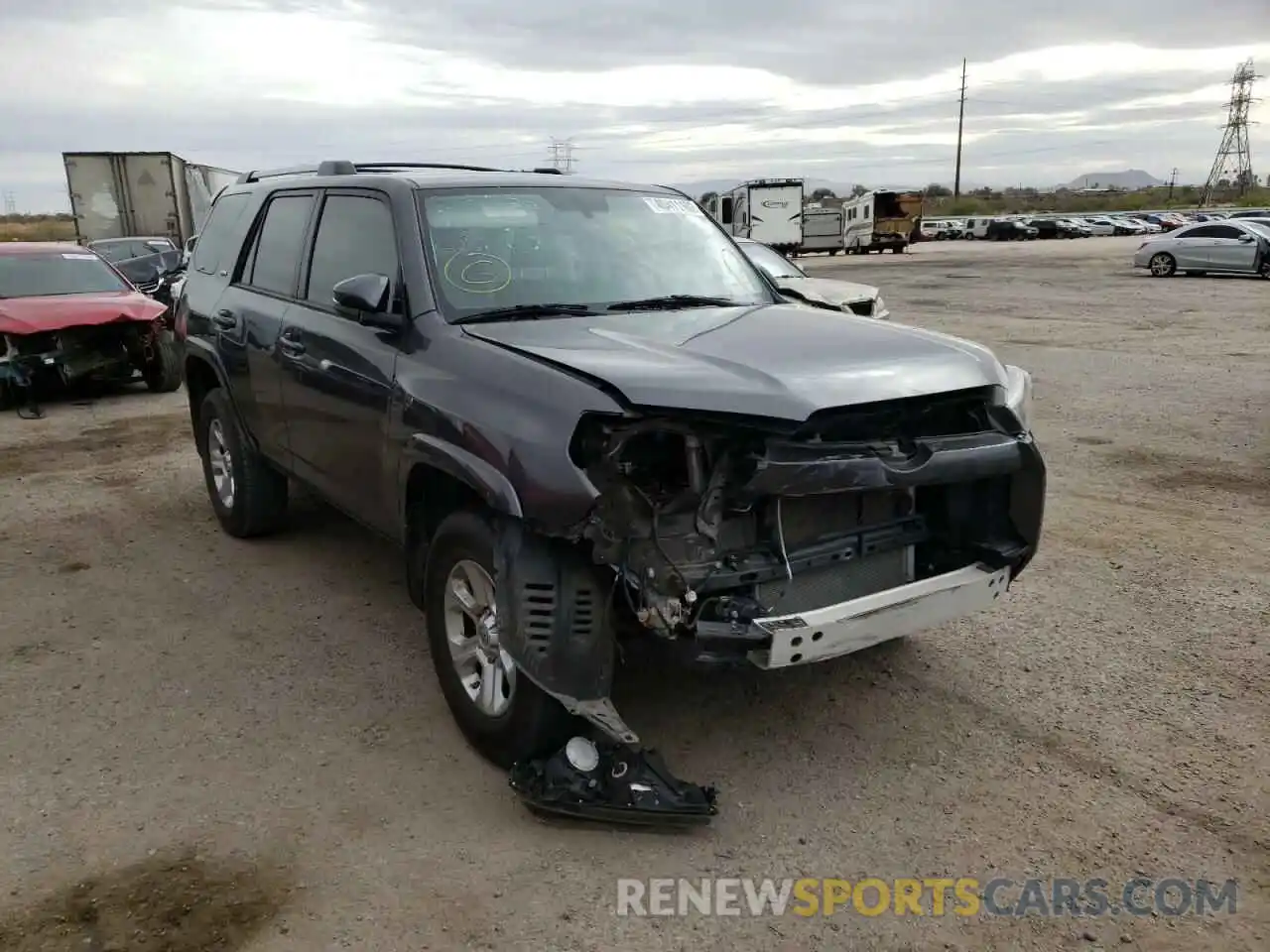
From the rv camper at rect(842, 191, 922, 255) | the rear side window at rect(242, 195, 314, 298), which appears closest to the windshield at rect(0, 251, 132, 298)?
the rear side window at rect(242, 195, 314, 298)

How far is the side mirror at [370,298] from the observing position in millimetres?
3812

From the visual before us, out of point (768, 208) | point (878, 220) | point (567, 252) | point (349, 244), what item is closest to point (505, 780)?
point (567, 252)

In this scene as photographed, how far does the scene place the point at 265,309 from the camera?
512cm

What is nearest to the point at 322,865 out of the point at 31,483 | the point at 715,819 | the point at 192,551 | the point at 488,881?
the point at 488,881

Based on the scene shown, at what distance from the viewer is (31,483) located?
7.63 metres

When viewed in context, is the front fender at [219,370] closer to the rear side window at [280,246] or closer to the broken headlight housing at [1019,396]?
the rear side window at [280,246]

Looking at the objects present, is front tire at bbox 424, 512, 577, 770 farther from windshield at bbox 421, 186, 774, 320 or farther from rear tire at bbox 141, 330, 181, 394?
rear tire at bbox 141, 330, 181, 394

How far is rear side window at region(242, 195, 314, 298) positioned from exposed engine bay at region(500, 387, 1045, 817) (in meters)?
2.58

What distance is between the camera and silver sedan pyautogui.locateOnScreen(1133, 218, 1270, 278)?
2467 cm

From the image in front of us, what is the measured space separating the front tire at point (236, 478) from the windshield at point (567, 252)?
210cm

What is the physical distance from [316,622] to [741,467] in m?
2.68

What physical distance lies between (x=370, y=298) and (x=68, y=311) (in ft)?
26.9

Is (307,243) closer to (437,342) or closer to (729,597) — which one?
(437,342)

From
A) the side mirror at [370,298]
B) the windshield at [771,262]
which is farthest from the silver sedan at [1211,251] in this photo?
the side mirror at [370,298]
